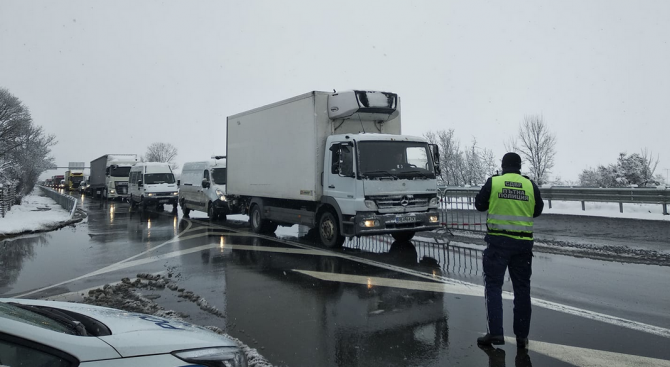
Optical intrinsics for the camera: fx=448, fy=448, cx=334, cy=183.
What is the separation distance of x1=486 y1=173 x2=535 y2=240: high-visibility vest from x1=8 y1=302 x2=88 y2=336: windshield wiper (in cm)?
370

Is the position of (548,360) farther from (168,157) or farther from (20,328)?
(168,157)

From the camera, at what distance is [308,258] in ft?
31.2

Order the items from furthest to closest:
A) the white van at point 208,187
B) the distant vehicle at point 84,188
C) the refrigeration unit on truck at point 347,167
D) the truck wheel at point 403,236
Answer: the distant vehicle at point 84,188 → the white van at point 208,187 → the truck wheel at point 403,236 → the refrigeration unit on truck at point 347,167

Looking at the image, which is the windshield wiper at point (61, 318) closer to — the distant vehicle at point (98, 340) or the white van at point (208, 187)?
the distant vehicle at point (98, 340)

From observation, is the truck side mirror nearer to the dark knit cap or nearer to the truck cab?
the truck cab

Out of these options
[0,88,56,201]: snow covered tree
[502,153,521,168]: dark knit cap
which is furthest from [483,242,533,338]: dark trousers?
[0,88,56,201]: snow covered tree

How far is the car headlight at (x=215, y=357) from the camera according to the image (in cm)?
236

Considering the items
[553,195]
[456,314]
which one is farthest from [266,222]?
[553,195]

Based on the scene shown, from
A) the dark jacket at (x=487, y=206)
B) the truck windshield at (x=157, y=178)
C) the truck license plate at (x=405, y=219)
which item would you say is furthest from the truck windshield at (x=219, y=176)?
the dark jacket at (x=487, y=206)

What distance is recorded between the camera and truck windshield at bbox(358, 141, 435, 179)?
9.95 metres

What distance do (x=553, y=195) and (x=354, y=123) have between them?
14.2 metres

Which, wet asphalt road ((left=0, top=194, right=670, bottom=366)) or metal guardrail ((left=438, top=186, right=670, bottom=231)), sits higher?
metal guardrail ((left=438, top=186, right=670, bottom=231))

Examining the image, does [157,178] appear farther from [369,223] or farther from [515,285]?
[515,285]

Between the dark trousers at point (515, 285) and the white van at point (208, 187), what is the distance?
46.4ft
